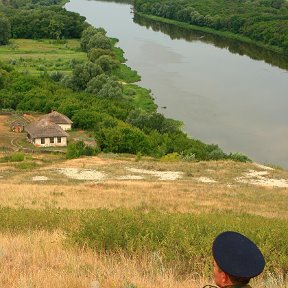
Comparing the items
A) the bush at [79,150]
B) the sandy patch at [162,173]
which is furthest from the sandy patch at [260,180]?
the bush at [79,150]

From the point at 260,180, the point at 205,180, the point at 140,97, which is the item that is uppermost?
the point at 260,180

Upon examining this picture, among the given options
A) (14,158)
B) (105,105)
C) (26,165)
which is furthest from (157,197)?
(105,105)

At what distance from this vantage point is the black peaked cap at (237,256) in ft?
12.6

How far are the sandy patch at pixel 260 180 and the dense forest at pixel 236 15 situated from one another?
6547 cm

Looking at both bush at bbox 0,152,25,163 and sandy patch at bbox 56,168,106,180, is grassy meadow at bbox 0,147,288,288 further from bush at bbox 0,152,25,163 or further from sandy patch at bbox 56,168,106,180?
bush at bbox 0,152,25,163

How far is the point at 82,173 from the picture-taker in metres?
30.2

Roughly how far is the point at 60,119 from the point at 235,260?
4448 centimetres

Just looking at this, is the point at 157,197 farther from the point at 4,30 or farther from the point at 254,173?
the point at 4,30

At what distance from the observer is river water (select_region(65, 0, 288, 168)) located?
47.5m

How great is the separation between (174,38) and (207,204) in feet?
299

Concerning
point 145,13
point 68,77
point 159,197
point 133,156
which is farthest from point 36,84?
point 145,13

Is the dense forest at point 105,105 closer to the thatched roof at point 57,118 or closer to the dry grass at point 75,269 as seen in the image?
the thatched roof at point 57,118

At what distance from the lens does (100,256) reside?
Result: 761cm

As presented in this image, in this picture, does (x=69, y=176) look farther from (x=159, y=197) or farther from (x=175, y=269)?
(x=175, y=269)
